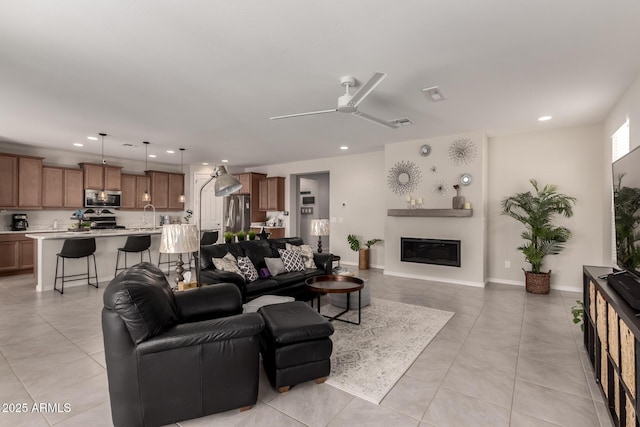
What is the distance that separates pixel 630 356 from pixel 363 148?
Result: 216 inches

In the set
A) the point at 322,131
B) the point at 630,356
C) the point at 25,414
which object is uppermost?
the point at 322,131

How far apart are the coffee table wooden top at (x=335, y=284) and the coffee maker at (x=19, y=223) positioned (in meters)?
6.42

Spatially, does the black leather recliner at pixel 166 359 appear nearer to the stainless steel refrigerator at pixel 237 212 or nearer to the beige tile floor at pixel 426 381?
the beige tile floor at pixel 426 381

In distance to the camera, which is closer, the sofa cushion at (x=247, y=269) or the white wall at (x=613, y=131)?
the white wall at (x=613, y=131)

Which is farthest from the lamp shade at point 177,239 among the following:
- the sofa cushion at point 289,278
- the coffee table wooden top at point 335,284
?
the sofa cushion at point 289,278

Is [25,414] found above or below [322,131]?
below

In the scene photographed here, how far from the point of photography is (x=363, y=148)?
6586mm

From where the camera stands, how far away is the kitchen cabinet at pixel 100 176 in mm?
6996

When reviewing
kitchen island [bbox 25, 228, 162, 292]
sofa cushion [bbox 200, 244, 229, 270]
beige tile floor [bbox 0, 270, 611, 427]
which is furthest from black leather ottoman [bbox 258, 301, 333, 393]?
kitchen island [bbox 25, 228, 162, 292]

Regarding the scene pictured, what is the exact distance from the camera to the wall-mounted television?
1958 millimetres

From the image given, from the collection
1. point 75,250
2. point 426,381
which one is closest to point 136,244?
point 75,250

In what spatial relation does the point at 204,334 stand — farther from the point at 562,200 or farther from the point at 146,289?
the point at 562,200

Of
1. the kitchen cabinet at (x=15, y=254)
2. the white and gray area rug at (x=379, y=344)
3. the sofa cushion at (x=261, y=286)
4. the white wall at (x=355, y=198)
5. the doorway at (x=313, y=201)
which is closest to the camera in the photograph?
the white and gray area rug at (x=379, y=344)

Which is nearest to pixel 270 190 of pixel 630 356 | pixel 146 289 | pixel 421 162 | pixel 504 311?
pixel 421 162
